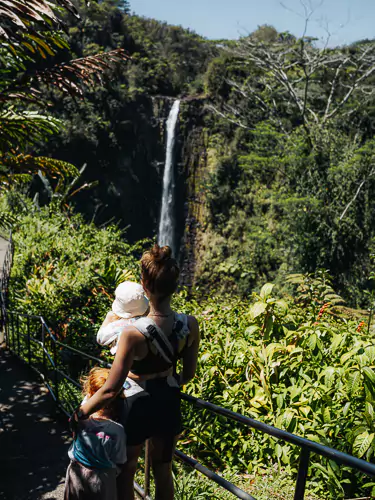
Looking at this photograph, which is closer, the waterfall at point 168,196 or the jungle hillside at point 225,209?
the jungle hillside at point 225,209

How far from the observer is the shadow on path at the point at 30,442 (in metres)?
3.26

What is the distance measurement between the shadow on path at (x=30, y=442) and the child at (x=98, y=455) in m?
1.45

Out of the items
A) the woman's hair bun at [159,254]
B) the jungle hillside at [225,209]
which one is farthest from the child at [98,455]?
the jungle hillside at [225,209]

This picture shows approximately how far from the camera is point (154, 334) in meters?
1.89

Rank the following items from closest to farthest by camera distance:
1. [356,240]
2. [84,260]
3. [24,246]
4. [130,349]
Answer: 1. [130,349]
2. [84,260]
3. [24,246]
4. [356,240]

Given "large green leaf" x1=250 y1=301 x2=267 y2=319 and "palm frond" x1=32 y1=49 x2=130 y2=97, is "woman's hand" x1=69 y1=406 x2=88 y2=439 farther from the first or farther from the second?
"palm frond" x1=32 y1=49 x2=130 y2=97

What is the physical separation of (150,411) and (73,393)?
2.63 meters

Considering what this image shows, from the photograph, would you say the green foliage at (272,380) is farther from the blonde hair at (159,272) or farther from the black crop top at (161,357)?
the blonde hair at (159,272)

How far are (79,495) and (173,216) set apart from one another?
24.4 meters

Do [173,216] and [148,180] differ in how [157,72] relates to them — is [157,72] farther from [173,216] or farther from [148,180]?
[173,216]

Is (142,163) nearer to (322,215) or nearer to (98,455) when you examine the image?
(322,215)

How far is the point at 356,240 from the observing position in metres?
13.8

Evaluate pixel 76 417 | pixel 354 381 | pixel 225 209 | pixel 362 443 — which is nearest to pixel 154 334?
pixel 76 417

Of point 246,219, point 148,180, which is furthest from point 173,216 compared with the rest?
point 246,219
